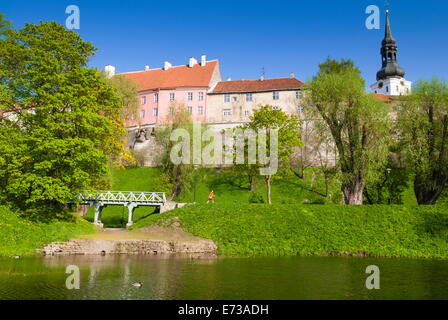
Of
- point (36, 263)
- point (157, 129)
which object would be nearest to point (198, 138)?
point (157, 129)

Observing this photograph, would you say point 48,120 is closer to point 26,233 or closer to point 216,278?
point 26,233

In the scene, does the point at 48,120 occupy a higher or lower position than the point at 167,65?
lower

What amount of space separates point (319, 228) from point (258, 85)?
Result: 4108cm

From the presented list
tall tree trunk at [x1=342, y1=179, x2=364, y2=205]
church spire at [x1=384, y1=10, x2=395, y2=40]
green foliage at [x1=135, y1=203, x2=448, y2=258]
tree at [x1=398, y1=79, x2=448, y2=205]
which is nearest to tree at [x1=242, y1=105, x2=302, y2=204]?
tall tree trunk at [x1=342, y1=179, x2=364, y2=205]

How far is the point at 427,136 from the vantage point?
1348 inches

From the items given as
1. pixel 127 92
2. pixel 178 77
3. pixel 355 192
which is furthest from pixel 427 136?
pixel 178 77

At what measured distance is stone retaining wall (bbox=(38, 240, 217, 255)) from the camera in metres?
25.0

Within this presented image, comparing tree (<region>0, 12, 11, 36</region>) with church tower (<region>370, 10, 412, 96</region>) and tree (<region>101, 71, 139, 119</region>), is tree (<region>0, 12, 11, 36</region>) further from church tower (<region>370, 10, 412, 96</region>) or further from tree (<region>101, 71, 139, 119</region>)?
church tower (<region>370, 10, 412, 96</region>)

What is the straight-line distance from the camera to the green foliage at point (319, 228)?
2787 centimetres

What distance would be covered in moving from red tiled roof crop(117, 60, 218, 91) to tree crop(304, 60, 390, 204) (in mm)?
35502
